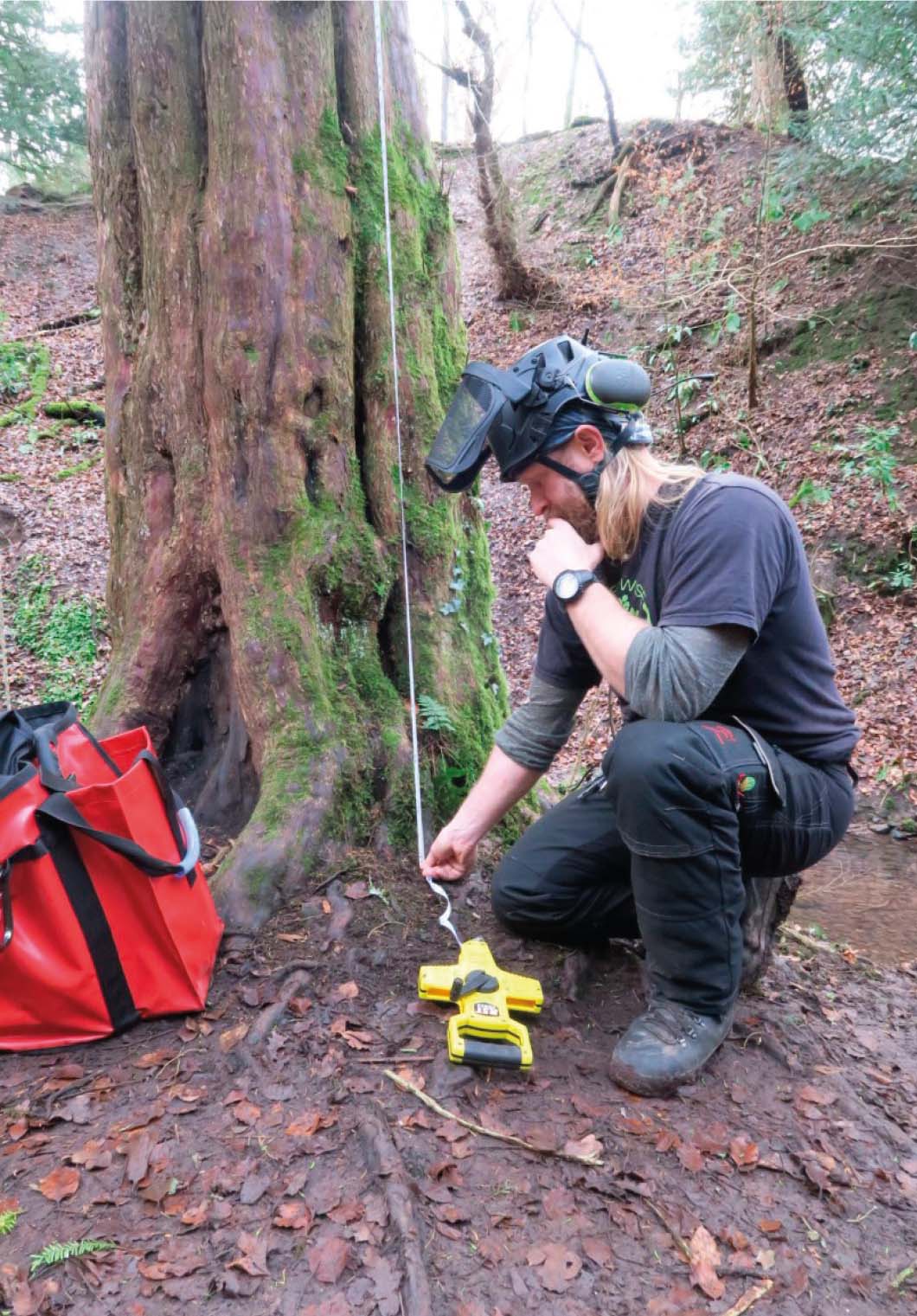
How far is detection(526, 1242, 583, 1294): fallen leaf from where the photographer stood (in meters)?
1.64

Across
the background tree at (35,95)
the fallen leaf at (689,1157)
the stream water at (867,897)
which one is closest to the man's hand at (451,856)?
the fallen leaf at (689,1157)

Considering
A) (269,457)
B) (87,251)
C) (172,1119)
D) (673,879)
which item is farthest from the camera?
(87,251)

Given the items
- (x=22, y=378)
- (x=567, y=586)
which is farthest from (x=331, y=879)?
(x=22, y=378)

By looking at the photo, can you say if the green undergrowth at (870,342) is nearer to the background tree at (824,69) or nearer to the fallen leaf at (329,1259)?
the background tree at (824,69)

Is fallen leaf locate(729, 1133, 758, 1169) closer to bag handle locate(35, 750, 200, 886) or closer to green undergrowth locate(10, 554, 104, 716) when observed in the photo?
bag handle locate(35, 750, 200, 886)

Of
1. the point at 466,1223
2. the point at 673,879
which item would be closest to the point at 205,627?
the point at 673,879

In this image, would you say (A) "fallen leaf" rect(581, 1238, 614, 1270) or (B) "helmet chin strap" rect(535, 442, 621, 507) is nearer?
(A) "fallen leaf" rect(581, 1238, 614, 1270)

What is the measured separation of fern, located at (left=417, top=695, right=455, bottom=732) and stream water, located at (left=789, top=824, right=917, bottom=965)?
2029 millimetres

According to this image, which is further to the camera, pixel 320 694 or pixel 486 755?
pixel 486 755

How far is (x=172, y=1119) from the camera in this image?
1982mm

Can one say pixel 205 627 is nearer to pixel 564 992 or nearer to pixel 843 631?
pixel 564 992

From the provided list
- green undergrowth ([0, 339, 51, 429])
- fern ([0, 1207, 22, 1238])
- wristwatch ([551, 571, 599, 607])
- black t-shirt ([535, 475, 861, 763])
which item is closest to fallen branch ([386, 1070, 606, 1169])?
fern ([0, 1207, 22, 1238])

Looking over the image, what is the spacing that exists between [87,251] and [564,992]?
17.5 metres

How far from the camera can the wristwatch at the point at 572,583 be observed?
7.45 feet
